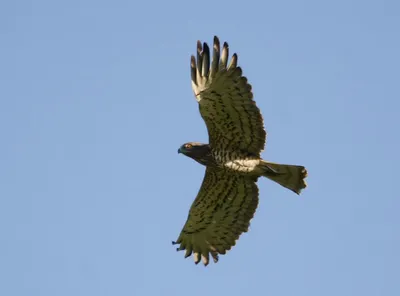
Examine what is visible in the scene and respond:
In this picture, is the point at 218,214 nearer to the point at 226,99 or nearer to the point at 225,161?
the point at 225,161

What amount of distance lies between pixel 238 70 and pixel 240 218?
281 centimetres

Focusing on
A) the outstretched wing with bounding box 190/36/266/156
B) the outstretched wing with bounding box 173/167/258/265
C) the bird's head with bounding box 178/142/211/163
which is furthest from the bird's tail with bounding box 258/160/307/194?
the bird's head with bounding box 178/142/211/163

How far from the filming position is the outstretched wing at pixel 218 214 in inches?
607

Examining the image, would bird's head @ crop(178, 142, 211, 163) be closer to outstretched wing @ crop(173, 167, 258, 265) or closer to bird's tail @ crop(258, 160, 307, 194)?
outstretched wing @ crop(173, 167, 258, 265)

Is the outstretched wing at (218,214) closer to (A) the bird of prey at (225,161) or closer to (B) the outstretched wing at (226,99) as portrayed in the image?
(A) the bird of prey at (225,161)

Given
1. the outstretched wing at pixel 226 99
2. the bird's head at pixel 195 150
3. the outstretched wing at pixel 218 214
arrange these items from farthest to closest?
1. the outstretched wing at pixel 218 214
2. the bird's head at pixel 195 150
3. the outstretched wing at pixel 226 99

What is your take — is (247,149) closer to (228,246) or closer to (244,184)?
(244,184)

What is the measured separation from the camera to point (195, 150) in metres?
15.0

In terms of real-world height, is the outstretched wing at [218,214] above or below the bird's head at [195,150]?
below

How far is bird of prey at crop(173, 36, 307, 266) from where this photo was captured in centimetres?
1446

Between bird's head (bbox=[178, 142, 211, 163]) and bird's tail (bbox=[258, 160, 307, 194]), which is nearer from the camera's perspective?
bird's tail (bbox=[258, 160, 307, 194])

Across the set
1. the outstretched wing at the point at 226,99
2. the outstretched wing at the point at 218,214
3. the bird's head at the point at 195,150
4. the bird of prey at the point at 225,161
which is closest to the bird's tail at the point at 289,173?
the bird of prey at the point at 225,161

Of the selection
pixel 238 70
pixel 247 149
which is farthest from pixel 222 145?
pixel 238 70

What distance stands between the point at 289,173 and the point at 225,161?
1097mm
